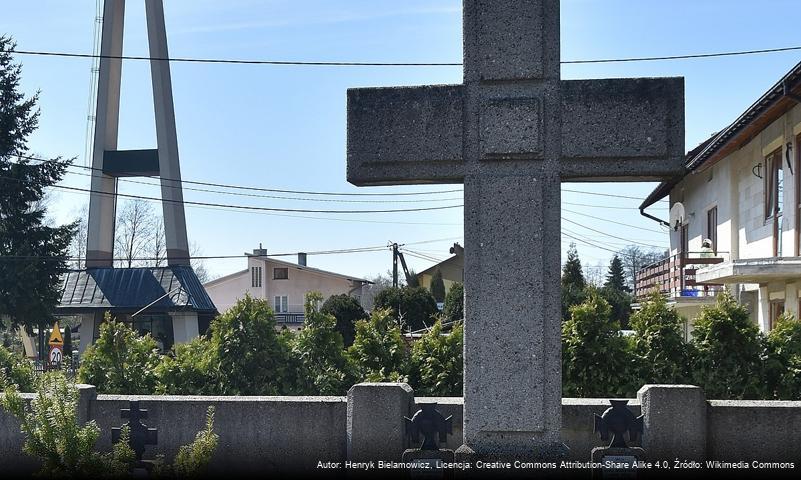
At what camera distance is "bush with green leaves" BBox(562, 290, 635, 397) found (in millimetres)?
8883

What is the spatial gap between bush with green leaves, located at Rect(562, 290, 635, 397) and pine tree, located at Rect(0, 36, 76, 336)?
97.9ft

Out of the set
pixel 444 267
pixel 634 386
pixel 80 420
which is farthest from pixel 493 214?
pixel 444 267

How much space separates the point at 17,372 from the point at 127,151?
2930cm

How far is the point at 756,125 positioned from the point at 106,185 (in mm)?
27483

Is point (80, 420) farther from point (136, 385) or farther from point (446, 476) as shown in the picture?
point (446, 476)

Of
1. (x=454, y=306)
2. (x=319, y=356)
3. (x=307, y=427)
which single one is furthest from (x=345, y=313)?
(x=307, y=427)

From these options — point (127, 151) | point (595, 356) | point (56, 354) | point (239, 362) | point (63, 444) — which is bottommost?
point (56, 354)

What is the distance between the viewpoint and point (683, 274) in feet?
→ 78.6

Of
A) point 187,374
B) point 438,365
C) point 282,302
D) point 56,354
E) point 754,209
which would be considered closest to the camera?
point 438,365

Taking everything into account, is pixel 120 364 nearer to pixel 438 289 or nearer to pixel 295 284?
pixel 438 289

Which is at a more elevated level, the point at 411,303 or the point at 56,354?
the point at 411,303

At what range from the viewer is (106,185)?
37.1 meters

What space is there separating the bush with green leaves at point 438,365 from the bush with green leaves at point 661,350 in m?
1.78

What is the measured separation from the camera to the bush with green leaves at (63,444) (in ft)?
15.5
